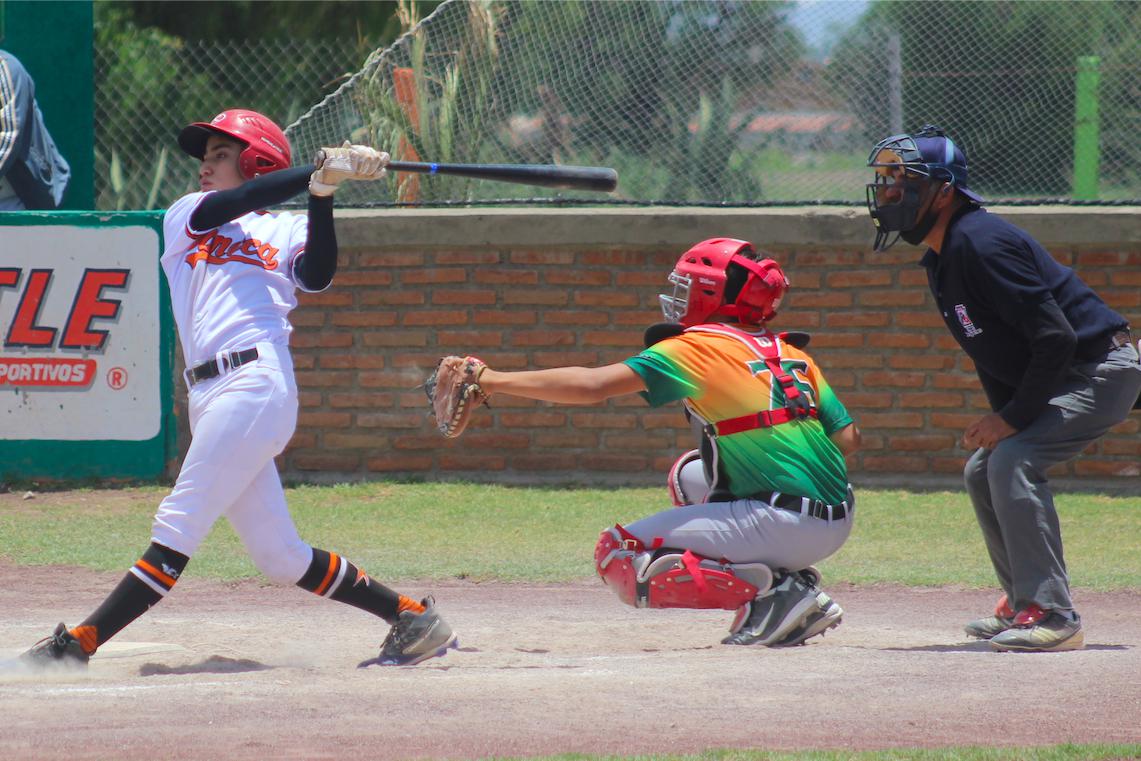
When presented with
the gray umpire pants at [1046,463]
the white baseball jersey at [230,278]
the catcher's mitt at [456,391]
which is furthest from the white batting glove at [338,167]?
the gray umpire pants at [1046,463]

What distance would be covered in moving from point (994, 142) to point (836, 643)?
5.16m

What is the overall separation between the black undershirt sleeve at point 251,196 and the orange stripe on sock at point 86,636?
1.32 metres

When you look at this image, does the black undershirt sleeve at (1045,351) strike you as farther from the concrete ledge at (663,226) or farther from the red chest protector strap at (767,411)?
the concrete ledge at (663,226)

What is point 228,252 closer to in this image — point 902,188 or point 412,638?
point 412,638

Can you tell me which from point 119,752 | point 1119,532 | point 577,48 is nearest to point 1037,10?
point 577,48

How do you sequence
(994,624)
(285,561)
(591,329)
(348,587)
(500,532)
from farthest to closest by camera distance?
(591,329) → (500,532) → (994,624) → (348,587) → (285,561)

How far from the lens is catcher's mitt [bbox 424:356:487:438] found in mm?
4566

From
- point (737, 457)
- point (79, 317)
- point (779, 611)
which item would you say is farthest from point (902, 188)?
point (79, 317)

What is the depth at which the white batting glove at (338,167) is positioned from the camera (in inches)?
174

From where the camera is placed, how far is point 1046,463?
505 centimetres

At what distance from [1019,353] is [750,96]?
15.3 ft

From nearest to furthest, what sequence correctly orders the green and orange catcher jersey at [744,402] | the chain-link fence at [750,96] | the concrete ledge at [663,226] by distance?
the green and orange catcher jersey at [744,402] < the concrete ledge at [663,226] < the chain-link fence at [750,96]

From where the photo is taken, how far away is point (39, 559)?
7.04 m

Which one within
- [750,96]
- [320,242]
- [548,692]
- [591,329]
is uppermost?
[750,96]
